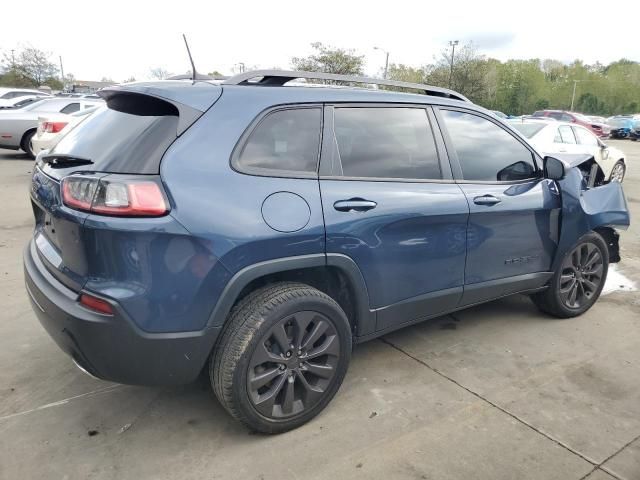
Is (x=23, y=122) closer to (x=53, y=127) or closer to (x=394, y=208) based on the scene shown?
(x=53, y=127)

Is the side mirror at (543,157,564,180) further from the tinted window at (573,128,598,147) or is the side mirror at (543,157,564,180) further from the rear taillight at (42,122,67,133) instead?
the rear taillight at (42,122,67,133)

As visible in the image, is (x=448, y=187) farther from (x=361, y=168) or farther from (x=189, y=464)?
(x=189, y=464)

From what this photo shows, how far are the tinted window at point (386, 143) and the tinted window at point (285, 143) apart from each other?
16 centimetres

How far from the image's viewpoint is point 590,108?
66875 millimetres

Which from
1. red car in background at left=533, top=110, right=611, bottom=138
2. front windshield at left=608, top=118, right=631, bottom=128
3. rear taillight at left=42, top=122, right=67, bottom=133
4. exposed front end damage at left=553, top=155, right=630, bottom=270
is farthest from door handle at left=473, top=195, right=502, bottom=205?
front windshield at left=608, top=118, right=631, bottom=128

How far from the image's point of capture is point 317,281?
2770 millimetres

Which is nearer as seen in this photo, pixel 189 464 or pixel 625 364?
pixel 189 464

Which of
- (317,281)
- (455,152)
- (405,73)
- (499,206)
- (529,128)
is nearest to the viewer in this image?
(317,281)

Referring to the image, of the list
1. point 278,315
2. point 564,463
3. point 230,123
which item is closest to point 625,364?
point 564,463

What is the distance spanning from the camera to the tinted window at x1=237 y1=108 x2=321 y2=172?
245cm

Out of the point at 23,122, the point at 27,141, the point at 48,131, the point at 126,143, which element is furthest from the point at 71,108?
the point at 126,143

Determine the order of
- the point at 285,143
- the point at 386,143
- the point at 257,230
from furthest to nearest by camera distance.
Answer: the point at 386,143 < the point at 285,143 < the point at 257,230

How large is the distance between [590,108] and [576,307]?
240 ft

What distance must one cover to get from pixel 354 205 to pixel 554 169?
1848mm
